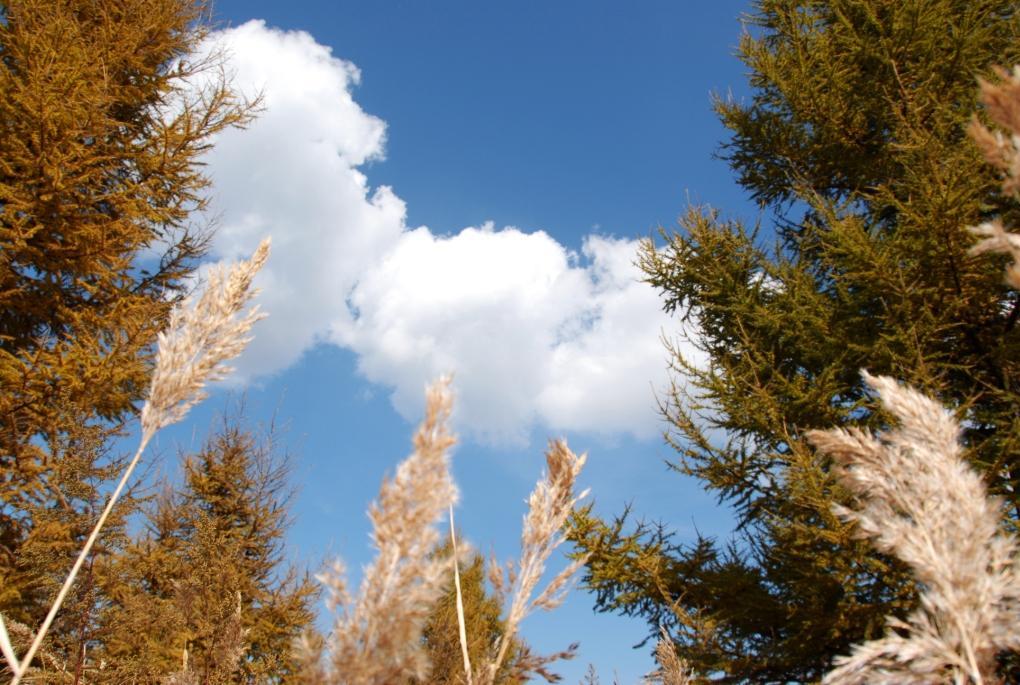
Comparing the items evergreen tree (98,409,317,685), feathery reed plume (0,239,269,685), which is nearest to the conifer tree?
evergreen tree (98,409,317,685)

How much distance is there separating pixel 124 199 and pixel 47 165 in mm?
1233

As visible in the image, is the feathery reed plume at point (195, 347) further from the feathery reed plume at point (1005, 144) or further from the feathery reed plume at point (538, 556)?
the feathery reed plume at point (1005, 144)

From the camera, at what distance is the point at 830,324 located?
6.55 meters

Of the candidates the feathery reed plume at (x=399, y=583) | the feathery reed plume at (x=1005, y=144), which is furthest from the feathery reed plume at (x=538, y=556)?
the feathery reed plume at (x=1005, y=144)

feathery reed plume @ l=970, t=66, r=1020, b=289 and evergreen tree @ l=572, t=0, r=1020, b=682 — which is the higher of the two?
evergreen tree @ l=572, t=0, r=1020, b=682

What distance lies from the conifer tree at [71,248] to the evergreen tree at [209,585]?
112cm

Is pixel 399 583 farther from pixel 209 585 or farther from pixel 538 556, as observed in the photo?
pixel 209 585

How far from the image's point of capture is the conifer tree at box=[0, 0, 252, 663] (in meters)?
6.17

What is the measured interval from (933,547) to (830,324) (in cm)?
601

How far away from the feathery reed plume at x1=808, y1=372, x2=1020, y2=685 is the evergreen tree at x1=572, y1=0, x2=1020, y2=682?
13.7 feet

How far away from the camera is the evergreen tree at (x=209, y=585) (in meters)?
6.95

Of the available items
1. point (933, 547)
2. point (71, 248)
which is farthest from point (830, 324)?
point (71, 248)

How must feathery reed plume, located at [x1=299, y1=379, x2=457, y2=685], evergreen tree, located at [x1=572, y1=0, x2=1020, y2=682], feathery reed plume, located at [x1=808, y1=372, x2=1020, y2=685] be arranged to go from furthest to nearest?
evergreen tree, located at [x1=572, y1=0, x2=1020, y2=682], feathery reed plume, located at [x1=808, y1=372, x2=1020, y2=685], feathery reed plume, located at [x1=299, y1=379, x2=457, y2=685]

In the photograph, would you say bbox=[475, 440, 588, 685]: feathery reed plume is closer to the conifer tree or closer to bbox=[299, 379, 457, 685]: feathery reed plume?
bbox=[299, 379, 457, 685]: feathery reed plume
